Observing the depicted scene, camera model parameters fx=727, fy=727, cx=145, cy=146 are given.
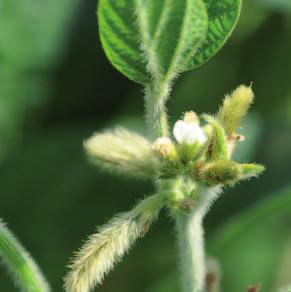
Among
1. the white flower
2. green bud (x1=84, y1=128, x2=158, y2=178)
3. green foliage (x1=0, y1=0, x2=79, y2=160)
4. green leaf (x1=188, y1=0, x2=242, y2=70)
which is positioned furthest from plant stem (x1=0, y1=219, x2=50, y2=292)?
green foliage (x1=0, y1=0, x2=79, y2=160)

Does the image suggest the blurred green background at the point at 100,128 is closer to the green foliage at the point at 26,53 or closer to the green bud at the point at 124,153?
the green foliage at the point at 26,53

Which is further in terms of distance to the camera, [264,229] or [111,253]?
[264,229]

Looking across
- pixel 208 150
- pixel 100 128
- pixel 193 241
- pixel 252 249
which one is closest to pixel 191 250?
pixel 193 241

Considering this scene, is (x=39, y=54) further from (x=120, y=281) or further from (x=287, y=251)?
(x=287, y=251)

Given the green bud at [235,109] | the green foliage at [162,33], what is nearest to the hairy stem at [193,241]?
the green bud at [235,109]

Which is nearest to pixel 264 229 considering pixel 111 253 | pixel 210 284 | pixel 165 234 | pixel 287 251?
pixel 287 251

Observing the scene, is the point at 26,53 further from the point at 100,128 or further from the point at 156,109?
the point at 156,109
